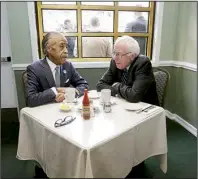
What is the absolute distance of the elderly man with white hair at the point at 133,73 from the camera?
3.73 ft

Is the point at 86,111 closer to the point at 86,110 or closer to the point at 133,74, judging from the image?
the point at 86,110

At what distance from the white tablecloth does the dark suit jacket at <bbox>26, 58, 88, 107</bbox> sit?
0.18 ft

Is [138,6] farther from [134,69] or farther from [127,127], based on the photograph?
[127,127]

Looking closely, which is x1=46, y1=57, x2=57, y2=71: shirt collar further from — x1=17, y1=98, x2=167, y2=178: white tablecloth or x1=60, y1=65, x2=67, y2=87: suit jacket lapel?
x1=17, y1=98, x2=167, y2=178: white tablecloth

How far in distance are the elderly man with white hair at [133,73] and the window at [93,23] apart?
62 centimetres

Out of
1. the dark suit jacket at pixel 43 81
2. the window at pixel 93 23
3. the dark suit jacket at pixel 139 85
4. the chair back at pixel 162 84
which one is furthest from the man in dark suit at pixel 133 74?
the window at pixel 93 23

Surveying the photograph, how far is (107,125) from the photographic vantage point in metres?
0.85

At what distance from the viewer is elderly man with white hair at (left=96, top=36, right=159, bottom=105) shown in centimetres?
114

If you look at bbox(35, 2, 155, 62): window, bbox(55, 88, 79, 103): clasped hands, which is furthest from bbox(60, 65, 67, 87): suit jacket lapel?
bbox(35, 2, 155, 62): window

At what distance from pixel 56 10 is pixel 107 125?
4.28ft

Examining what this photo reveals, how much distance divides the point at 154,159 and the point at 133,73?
1.88 ft

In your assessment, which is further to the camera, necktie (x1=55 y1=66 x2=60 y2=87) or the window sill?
the window sill

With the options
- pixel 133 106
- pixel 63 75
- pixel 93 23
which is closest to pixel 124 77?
pixel 133 106

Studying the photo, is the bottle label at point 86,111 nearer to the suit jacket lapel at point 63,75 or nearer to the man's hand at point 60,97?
the man's hand at point 60,97
